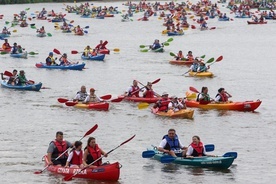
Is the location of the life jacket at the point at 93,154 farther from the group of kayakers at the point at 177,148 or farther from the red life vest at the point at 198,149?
the red life vest at the point at 198,149

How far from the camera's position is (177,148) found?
2159 cm

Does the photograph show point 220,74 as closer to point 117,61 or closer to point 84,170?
point 117,61

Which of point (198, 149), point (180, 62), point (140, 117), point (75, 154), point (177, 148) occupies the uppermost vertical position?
point (75, 154)

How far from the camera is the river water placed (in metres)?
22.0

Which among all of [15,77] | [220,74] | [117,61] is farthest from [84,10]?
[15,77]

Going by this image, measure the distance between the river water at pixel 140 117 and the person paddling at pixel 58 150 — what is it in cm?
43

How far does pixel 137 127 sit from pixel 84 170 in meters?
9.38

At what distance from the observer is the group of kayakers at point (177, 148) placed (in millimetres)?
21156

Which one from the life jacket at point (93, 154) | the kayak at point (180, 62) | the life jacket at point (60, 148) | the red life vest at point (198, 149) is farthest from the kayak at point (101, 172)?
the kayak at point (180, 62)

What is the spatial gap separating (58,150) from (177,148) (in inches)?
133

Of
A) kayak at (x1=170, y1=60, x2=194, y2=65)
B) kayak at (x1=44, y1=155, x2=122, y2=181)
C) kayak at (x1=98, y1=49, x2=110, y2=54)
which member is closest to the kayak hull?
kayak at (x1=44, y1=155, x2=122, y2=181)

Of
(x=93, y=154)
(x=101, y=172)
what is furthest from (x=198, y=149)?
(x=93, y=154)

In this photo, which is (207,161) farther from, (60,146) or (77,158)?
(60,146)

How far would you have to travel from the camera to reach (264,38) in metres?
67.8
